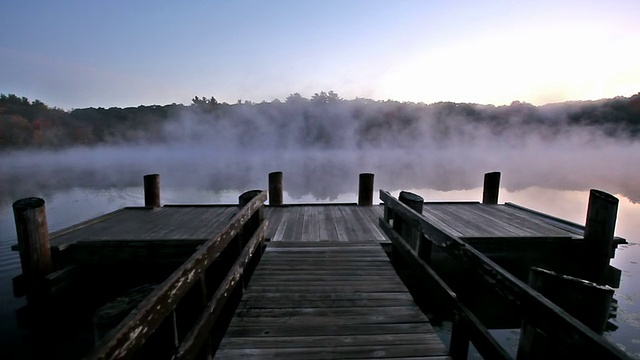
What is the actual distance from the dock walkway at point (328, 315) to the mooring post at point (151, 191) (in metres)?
5.98

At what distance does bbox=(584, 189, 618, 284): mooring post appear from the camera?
17.5ft

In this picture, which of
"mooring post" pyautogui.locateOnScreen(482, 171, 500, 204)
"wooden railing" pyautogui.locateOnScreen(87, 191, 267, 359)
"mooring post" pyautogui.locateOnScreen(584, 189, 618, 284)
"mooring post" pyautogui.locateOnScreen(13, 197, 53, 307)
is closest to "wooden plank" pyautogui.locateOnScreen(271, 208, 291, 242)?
"wooden railing" pyautogui.locateOnScreen(87, 191, 267, 359)

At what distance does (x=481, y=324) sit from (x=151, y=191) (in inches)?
363

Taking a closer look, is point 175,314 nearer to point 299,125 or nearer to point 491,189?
point 491,189

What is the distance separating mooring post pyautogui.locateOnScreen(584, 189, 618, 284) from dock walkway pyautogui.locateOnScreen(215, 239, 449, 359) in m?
4.05

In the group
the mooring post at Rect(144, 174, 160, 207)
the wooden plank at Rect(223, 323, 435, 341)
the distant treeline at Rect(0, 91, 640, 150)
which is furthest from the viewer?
the distant treeline at Rect(0, 91, 640, 150)

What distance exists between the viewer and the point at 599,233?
217 inches

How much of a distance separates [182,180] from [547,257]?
2782 cm

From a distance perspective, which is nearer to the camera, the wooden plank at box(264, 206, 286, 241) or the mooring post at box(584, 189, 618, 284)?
the mooring post at box(584, 189, 618, 284)

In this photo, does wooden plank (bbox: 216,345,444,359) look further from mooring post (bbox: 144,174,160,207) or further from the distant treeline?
the distant treeline

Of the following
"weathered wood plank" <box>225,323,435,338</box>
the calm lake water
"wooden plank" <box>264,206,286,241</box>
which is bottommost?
the calm lake water

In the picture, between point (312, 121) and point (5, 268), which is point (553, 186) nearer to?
point (5, 268)

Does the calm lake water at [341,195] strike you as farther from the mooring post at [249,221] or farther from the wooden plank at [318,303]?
the mooring post at [249,221]

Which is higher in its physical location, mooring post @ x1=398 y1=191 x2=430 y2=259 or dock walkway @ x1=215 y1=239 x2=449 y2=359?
mooring post @ x1=398 y1=191 x2=430 y2=259
